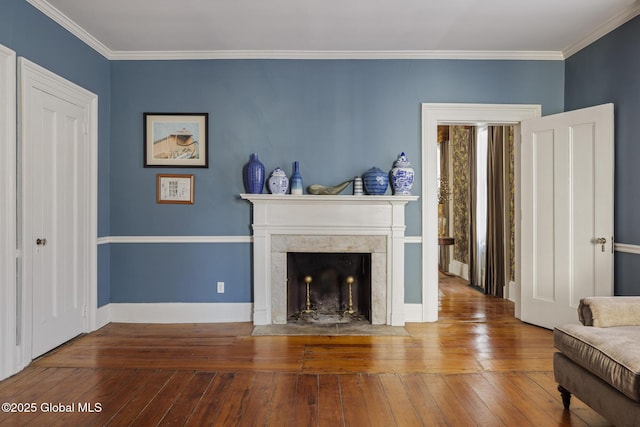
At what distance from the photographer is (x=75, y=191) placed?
365 cm

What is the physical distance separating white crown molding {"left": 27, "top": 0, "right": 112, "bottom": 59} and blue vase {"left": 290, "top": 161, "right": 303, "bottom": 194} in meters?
2.18

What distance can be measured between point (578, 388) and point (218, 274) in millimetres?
3149

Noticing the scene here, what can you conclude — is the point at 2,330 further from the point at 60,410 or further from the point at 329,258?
the point at 329,258

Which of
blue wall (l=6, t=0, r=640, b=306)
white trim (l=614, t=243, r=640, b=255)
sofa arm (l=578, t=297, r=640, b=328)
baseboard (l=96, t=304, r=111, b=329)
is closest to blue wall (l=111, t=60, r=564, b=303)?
blue wall (l=6, t=0, r=640, b=306)

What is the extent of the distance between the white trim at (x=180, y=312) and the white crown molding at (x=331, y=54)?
2.51m

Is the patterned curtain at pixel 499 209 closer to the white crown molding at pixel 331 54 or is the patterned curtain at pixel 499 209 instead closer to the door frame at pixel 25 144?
the white crown molding at pixel 331 54

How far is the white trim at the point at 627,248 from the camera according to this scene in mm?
3268

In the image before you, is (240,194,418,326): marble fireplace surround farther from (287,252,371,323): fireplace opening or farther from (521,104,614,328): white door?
(521,104,614,328): white door

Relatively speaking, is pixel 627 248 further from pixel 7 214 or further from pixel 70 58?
pixel 70 58

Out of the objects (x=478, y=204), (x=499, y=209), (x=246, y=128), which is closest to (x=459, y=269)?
(x=478, y=204)

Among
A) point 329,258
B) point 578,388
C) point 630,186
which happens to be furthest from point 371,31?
point 578,388

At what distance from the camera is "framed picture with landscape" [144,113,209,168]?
4.15 metres

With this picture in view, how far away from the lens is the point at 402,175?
399cm

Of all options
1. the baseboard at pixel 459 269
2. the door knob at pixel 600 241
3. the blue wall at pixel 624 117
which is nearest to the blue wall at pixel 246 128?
the blue wall at pixel 624 117
